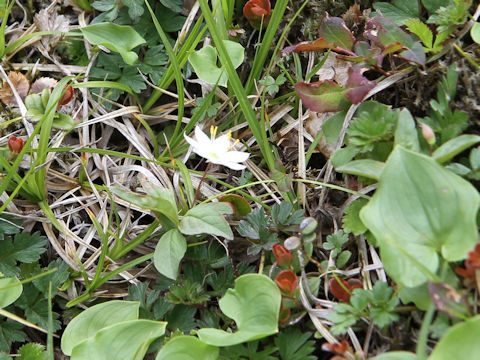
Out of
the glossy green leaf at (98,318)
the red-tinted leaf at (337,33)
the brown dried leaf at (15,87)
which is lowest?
the glossy green leaf at (98,318)

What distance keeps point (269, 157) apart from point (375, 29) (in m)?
0.56

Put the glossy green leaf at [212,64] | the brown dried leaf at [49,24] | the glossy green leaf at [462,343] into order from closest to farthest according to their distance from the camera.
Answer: the glossy green leaf at [462,343]
the glossy green leaf at [212,64]
the brown dried leaf at [49,24]

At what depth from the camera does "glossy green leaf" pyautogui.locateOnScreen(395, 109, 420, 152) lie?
1475mm

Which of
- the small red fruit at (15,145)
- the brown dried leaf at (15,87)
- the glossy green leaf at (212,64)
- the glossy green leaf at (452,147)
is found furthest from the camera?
the brown dried leaf at (15,87)

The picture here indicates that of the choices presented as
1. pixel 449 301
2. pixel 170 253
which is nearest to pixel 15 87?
pixel 170 253

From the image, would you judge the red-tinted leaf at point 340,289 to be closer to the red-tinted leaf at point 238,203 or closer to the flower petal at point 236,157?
the red-tinted leaf at point 238,203

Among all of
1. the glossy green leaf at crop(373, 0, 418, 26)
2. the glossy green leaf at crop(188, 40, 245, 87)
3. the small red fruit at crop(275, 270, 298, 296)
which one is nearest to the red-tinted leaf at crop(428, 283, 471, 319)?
the small red fruit at crop(275, 270, 298, 296)

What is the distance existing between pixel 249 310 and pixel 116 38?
3.99ft

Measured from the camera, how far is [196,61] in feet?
6.53

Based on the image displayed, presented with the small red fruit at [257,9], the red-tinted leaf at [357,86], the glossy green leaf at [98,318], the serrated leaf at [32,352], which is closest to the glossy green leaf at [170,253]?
the glossy green leaf at [98,318]

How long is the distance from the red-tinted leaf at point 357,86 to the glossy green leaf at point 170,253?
2.30 feet

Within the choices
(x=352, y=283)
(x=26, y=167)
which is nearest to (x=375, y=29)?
(x=352, y=283)

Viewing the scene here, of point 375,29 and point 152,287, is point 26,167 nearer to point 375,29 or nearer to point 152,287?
point 152,287

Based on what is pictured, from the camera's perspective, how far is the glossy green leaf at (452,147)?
4.63 feet
